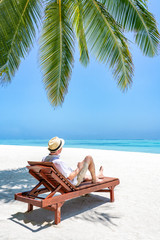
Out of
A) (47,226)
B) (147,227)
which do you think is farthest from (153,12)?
(47,226)

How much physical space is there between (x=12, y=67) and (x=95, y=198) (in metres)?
3.31

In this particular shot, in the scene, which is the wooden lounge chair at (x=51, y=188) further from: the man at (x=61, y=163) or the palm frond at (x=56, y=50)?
the palm frond at (x=56, y=50)

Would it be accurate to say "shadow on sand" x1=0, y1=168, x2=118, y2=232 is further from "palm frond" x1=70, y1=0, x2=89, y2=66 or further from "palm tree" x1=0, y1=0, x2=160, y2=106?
"palm frond" x1=70, y1=0, x2=89, y2=66

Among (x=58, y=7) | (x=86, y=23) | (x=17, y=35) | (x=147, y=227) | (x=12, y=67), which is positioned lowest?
(x=147, y=227)

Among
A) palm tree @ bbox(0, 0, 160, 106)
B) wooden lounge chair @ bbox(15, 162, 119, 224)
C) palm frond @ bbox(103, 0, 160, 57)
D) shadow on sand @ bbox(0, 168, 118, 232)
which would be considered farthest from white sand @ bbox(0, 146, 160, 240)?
palm frond @ bbox(103, 0, 160, 57)

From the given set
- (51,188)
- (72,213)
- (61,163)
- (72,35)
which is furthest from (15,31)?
(72,213)

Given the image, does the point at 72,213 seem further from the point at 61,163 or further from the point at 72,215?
the point at 61,163

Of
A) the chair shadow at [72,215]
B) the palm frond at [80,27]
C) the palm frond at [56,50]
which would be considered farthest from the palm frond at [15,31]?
the chair shadow at [72,215]

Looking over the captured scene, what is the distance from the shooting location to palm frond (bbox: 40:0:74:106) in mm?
5496

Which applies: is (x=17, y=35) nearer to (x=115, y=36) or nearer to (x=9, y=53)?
(x=9, y=53)

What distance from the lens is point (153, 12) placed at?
5.63 metres

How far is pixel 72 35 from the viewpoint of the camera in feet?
19.1

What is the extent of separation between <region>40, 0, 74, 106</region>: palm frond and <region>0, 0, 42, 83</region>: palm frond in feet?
1.60

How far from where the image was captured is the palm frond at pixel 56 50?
216 inches
